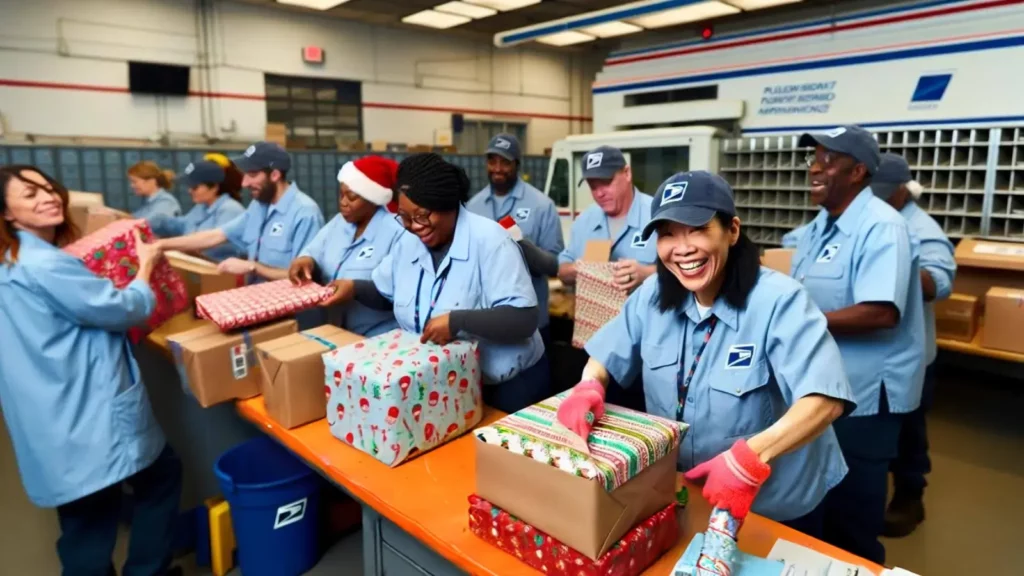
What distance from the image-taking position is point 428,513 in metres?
1.46

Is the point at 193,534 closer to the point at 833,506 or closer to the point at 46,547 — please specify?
the point at 46,547

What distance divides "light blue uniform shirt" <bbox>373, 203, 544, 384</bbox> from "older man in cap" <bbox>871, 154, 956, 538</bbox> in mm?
1867

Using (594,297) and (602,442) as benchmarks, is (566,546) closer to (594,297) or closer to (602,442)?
(602,442)

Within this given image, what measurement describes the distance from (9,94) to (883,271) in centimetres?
850

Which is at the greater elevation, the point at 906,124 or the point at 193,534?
the point at 906,124

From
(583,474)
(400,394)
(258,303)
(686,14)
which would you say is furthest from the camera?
(686,14)

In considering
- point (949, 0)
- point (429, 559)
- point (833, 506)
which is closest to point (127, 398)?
point (429, 559)

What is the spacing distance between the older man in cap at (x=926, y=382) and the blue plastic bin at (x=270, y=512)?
2.42 m

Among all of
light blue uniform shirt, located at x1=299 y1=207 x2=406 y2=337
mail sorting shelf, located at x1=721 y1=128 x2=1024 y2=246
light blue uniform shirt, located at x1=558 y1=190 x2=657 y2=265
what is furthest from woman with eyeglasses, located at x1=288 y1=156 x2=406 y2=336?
mail sorting shelf, located at x1=721 y1=128 x2=1024 y2=246

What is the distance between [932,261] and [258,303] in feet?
8.91

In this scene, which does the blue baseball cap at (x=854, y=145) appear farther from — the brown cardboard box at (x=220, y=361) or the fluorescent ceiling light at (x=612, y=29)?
the fluorescent ceiling light at (x=612, y=29)

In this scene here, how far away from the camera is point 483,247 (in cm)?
186

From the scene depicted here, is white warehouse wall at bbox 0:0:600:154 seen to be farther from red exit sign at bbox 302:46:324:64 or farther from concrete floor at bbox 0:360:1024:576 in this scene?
concrete floor at bbox 0:360:1024:576

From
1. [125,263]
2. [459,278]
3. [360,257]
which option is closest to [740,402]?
[459,278]
